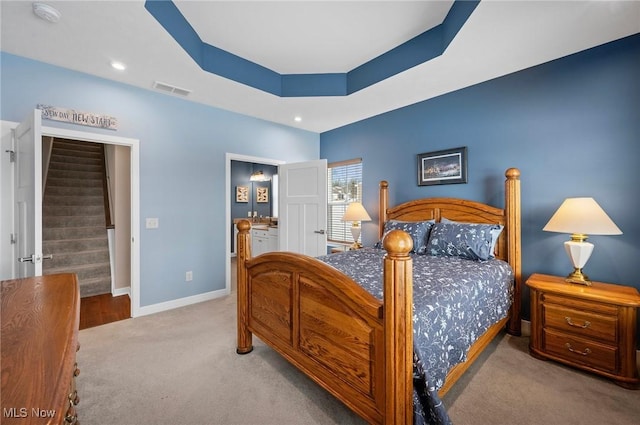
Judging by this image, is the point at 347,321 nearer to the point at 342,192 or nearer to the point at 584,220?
the point at 584,220

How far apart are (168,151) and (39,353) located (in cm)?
300

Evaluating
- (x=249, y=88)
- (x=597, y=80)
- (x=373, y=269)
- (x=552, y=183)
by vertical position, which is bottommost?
(x=373, y=269)

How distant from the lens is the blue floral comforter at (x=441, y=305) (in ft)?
4.15

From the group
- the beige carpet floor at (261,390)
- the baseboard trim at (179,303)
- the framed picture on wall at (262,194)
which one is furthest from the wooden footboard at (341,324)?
the framed picture on wall at (262,194)

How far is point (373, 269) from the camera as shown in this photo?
2180 mm

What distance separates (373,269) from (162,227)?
260 cm

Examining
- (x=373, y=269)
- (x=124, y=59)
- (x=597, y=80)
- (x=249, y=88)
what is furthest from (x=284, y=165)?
(x=597, y=80)

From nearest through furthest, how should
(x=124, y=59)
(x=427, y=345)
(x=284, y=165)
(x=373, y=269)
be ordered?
(x=427, y=345) → (x=373, y=269) → (x=124, y=59) → (x=284, y=165)

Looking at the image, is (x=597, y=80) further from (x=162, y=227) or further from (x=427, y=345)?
(x=162, y=227)

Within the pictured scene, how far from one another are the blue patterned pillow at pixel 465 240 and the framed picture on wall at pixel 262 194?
5.42 meters

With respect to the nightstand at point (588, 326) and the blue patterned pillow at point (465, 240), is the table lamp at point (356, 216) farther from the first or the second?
the nightstand at point (588, 326)

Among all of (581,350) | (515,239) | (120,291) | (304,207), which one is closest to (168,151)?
(304,207)

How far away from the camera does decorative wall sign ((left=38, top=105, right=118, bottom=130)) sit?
8.53 ft

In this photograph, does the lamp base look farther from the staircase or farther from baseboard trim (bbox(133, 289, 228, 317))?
the staircase
